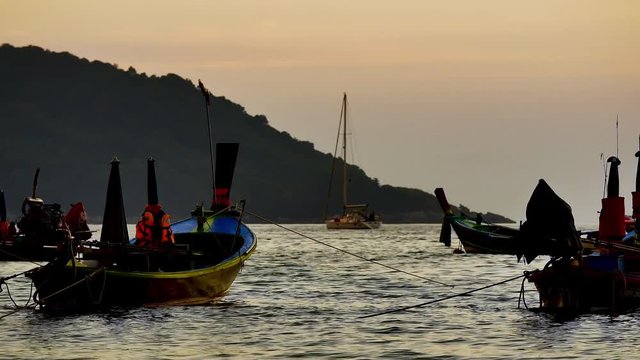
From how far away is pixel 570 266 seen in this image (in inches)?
1639

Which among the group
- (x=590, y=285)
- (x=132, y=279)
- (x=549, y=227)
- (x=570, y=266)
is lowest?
(x=590, y=285)

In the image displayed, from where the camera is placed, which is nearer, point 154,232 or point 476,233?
point 154,232

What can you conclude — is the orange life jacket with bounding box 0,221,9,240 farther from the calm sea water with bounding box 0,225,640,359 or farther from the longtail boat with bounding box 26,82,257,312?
the longtail boat with bounding box 26,82,257,312

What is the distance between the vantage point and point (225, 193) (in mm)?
54062

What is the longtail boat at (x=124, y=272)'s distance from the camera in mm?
42062

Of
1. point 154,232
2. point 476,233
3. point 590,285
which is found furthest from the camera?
point 476,233

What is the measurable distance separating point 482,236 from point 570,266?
60.7 m

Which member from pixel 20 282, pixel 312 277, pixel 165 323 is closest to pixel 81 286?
pixel 165 323

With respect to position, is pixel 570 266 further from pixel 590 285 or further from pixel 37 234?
pixel 37 234

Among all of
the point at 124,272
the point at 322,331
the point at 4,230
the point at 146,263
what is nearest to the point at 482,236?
the point at 4,230

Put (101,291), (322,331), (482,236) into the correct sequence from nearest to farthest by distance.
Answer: (322,331) → (101,291) → (482,236)

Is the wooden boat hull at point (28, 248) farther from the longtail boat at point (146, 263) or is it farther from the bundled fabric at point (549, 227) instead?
the bundled fabric at point (549, 227)

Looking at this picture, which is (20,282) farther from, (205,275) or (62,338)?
(62,338)

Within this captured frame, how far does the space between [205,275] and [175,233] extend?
5731 millimetres
